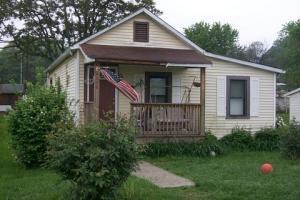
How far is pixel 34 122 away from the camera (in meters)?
11.5

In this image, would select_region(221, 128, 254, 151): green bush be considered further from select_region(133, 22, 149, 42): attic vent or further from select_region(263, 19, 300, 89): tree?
select_region(263, 19, 300, 89): tree

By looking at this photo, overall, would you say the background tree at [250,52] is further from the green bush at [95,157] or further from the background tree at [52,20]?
the green bush at [95,157]

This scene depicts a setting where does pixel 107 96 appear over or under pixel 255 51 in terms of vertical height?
under

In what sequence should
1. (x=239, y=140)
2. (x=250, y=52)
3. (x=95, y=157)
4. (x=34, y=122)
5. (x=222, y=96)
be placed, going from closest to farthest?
1. (x=95, y=157)
2. (x=34, y=122)
3. (x=239, y=140)
4. (x=222, y=96)
5. (x=250, y=52)

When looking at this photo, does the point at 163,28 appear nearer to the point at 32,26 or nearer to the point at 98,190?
the point at 98,190

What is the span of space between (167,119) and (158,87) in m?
2.35

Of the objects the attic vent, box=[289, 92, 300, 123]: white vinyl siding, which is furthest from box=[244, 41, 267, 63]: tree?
the attic vent

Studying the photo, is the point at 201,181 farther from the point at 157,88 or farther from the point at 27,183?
the point at 157,88

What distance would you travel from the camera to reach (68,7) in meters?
37.0

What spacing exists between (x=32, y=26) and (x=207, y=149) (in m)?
25.3

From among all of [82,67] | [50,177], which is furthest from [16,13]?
[50,177]

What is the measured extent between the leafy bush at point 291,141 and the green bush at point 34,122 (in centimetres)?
592

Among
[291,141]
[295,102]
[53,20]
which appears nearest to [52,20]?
[53,20]

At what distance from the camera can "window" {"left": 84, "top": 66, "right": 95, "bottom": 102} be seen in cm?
1587
